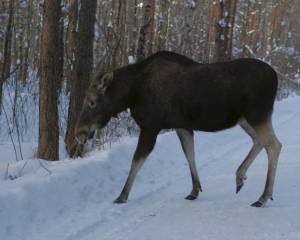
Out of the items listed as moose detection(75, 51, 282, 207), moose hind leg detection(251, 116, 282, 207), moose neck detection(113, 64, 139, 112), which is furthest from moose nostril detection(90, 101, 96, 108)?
moose hind leg detection(251, 116, 282, 207)

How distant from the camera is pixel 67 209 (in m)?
4.97

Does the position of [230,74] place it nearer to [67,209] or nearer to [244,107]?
[244,107]

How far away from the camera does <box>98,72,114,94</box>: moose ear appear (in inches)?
217

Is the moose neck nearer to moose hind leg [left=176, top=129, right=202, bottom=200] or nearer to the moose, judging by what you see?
the moose

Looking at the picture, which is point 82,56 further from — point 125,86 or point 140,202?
point 140,202

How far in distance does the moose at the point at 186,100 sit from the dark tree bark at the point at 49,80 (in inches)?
70.6

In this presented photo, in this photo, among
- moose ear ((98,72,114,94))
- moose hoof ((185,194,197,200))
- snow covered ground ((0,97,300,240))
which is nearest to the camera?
snow covered ground ((0,97,300,240))

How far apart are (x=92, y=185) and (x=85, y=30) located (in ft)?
10.9

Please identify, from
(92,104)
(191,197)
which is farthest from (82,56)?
(191,197)

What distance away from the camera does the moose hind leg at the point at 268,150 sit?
530cm

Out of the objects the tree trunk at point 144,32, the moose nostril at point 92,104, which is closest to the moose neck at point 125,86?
the moose nostril at point 92,104

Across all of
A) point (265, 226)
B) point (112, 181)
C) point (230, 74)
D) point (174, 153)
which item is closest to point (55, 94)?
point (112, 181)

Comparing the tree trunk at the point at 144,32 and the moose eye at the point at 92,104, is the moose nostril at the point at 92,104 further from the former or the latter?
the tree trunk at the point at 144,32

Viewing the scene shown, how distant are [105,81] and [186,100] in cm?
103
